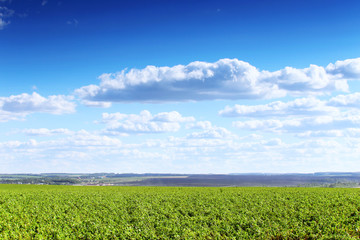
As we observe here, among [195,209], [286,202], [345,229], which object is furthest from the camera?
[286,202]

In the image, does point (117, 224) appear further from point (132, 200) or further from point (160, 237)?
point (132, 200)

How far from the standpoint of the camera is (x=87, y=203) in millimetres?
32844

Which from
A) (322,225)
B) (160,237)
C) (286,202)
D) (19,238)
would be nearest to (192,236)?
(160,237)

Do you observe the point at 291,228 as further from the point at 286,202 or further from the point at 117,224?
the point at 117,224

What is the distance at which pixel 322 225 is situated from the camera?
23703mm

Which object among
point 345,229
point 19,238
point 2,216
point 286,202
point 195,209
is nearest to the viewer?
point 19,238

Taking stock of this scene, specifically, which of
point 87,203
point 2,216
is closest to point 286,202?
point 87,203

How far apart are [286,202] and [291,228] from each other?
29.8ft

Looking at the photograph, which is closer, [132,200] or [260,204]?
[260,204]

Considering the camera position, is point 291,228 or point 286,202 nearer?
point 291,228

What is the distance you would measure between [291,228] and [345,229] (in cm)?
376

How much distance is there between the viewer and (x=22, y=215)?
27234 mm

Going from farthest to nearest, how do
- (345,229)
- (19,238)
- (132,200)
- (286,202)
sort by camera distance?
(132,200)
(286,202)
(345,229)
(19,238)

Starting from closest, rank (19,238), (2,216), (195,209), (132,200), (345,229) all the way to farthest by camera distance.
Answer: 1. (19,238)
2. (345,229)
3. (2,216)
4. (195,209)
5. (132,200)
